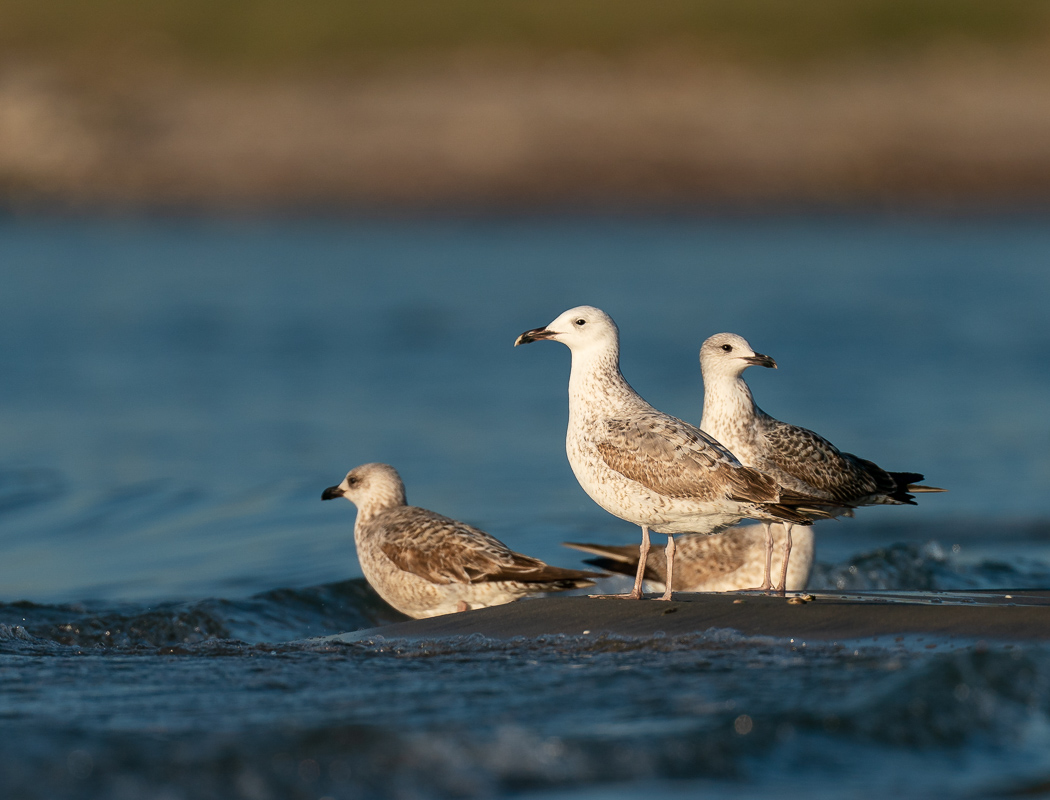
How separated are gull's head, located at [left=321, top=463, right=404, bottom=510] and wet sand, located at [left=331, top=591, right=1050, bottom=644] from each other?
72.5 inches

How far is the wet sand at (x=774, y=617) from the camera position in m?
6.43

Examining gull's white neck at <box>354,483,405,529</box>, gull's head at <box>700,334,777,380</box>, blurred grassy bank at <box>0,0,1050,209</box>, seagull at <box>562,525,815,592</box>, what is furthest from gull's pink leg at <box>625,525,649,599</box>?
blurred grassy bank at <box>0,0,1050,209</box>

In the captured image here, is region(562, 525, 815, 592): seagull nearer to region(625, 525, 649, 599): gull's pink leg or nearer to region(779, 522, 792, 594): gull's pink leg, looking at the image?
region(779, 522, 792, 594): gull's pink leg

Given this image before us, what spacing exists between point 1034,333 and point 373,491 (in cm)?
1541

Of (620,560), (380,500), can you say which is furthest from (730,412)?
(380,500)

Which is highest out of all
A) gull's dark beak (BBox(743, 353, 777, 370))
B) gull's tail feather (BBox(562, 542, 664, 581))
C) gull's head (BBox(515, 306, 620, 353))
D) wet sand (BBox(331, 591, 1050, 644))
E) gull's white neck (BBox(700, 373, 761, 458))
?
gull's head (BBox(515, 306, 620, 353))

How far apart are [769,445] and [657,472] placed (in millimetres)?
1255

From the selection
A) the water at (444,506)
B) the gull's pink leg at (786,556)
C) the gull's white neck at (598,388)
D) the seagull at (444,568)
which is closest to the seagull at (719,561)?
the gull's pink leg at (786,556)

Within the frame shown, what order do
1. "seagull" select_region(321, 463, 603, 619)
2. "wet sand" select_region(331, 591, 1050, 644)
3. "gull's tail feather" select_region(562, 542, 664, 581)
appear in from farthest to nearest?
"gull's tail feather" select_region(562, 542, 664, 581)
"seagull" select_region(321, 463, 603, 619)
"wet sand" select_region(331, 591, 1050, 644)

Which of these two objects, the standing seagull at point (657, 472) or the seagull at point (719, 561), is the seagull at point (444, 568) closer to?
the seagull at point (719, 561)

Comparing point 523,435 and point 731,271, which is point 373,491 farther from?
point 731,271

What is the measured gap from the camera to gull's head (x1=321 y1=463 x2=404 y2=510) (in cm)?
925

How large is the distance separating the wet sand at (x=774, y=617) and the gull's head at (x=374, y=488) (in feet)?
6.04

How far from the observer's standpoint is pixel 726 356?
25.5 ft
